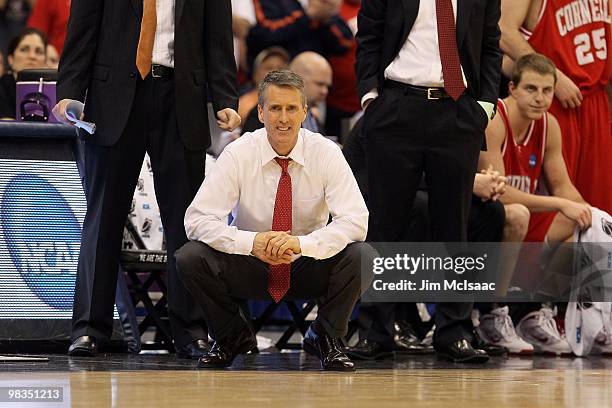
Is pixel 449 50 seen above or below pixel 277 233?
above

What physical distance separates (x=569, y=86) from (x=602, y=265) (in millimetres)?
1127

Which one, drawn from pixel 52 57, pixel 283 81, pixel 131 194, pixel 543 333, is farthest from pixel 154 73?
pixel 52 57

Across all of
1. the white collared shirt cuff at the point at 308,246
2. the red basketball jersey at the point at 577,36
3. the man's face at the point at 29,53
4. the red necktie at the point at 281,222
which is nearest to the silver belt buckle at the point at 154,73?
the red necktie at the point at 281,222

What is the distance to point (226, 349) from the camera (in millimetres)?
5176

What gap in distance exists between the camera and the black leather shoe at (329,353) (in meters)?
5.06

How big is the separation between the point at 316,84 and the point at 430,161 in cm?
263

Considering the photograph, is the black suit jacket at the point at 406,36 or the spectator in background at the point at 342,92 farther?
the spectator in background at the point at 342,92

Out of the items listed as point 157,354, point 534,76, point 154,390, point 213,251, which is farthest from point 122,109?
point 534,76

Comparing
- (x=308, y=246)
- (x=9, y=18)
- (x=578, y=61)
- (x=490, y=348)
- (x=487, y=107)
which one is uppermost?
(x=9, y=18)

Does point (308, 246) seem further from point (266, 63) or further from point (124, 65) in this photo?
point (266, 63)

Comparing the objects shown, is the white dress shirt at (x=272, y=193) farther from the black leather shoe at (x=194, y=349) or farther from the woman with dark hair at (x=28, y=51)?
the woman with dark hair at (x=28, y=51)

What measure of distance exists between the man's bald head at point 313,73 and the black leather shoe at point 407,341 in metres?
2.22

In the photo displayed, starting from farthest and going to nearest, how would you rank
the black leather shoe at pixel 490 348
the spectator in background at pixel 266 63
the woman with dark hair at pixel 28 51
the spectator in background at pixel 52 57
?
the spectator in background at pixel 266 63 → the spectator in background at pixel 52 57 → the woman with dark hair at pixel 28 51 → the black leather shoe at pixel 490 348

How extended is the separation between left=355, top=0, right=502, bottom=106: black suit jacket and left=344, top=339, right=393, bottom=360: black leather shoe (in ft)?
3.89
